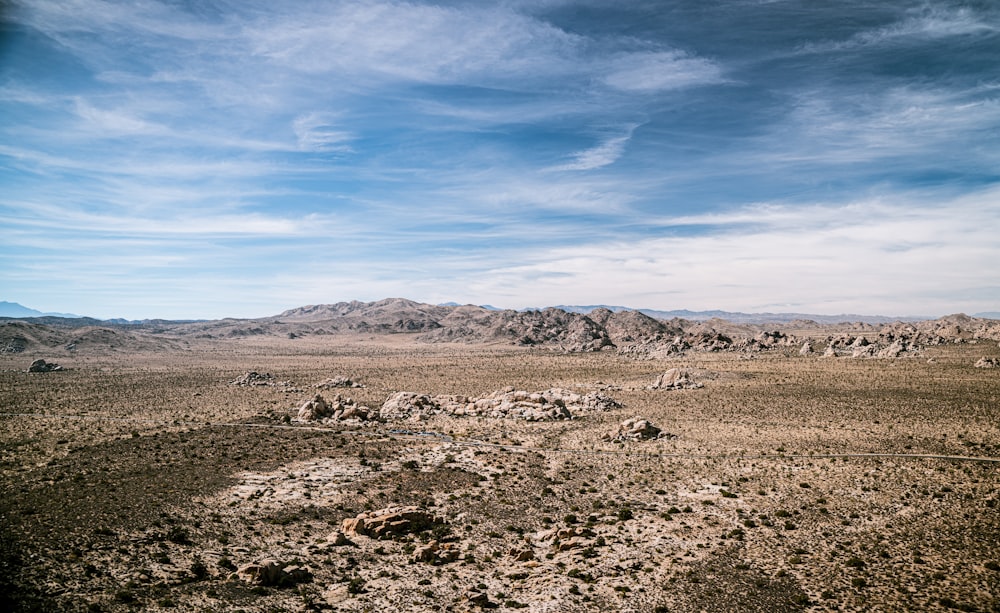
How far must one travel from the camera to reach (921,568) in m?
18.7

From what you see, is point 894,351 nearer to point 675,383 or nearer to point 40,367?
point 675,383

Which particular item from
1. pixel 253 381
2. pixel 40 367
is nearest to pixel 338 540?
pixel 253 381

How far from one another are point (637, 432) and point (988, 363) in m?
68.6

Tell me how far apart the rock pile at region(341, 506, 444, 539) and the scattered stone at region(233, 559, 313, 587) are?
3902 millimetres

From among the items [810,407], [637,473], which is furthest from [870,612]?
[810,407]

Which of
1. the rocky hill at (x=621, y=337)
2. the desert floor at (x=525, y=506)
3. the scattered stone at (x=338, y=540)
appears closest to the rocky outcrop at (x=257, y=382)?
the desert floor at (x=525, y=506)

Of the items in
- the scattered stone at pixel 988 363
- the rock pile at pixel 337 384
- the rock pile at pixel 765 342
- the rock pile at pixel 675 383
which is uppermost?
the rock pile at pixel 765 342

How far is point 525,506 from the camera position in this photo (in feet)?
86.7

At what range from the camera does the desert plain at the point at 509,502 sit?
17703mm

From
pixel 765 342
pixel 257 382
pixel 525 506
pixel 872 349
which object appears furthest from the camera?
pixel 765 342

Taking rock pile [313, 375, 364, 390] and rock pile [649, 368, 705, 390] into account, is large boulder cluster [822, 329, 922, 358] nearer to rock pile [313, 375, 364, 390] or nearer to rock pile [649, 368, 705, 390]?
rock pile [649, 368, 705, 390]

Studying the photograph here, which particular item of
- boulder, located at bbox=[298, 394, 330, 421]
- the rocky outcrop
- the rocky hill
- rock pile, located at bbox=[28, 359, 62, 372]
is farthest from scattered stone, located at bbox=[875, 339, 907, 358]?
rock pile, located at bbox=[28, 359, 62, 372]

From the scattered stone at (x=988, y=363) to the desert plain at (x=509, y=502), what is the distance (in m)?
16.0

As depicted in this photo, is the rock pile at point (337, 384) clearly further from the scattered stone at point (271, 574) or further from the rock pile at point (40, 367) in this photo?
the scattered stone at point (271, 574)
